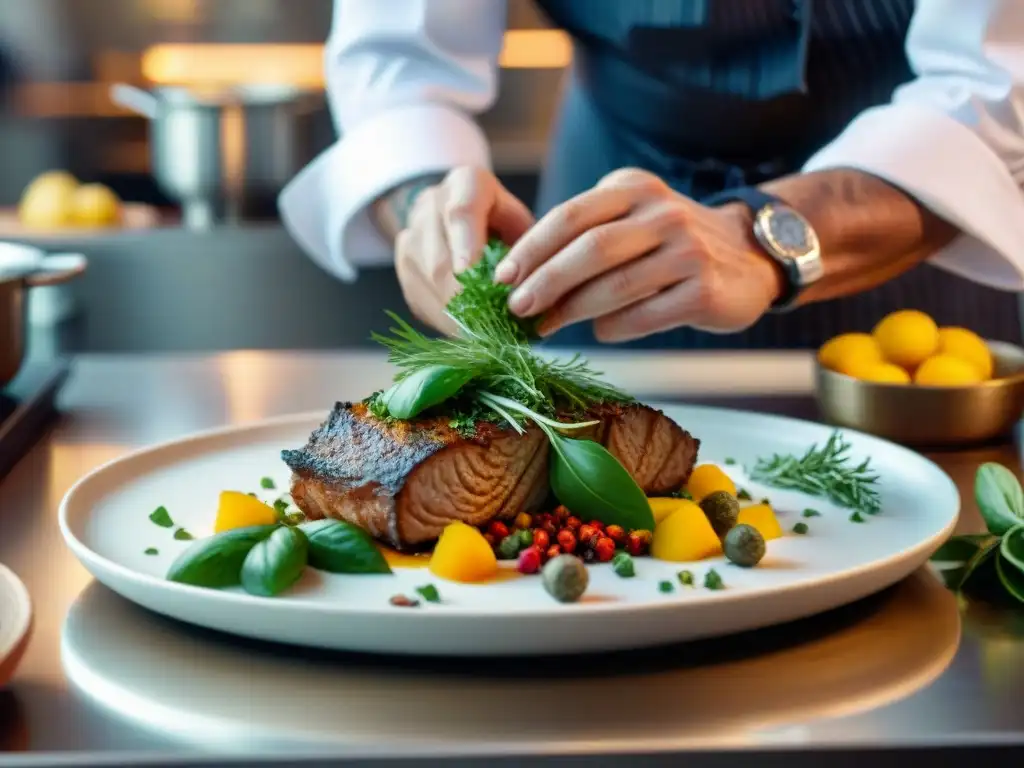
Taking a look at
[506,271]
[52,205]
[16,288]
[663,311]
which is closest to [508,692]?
[506,271]

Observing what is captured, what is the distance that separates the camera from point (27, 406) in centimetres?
156

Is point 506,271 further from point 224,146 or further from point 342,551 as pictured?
point 224,146

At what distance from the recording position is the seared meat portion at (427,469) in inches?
44.0

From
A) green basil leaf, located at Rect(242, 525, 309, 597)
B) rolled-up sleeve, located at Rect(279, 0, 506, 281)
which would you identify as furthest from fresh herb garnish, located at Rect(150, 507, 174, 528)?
rolled-up sleeve, located at Rect(279, 0, 506, 281)

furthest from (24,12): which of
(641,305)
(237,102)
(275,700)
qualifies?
(275,700)

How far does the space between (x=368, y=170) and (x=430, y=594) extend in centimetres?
110

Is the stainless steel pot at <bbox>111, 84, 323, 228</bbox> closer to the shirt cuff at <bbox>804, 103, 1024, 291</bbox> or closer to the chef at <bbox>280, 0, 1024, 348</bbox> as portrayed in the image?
the chef at <bbox>280, 0, 1024, 348</bbox>

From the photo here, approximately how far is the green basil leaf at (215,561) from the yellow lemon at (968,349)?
35.2 inches

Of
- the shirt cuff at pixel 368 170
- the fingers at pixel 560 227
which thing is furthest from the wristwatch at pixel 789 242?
the shirt cuff at pixel 368 170

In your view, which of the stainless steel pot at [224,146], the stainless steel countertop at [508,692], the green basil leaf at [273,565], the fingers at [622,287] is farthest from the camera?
the stainless steel pot at [224,146]

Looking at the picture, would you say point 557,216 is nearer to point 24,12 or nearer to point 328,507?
point 328,507

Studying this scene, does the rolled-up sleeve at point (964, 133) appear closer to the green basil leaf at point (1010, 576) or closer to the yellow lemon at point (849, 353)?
the yellow lemon at point (849, 353)

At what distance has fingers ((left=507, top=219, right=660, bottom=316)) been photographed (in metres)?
1.35

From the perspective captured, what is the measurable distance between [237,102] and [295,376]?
153cm
